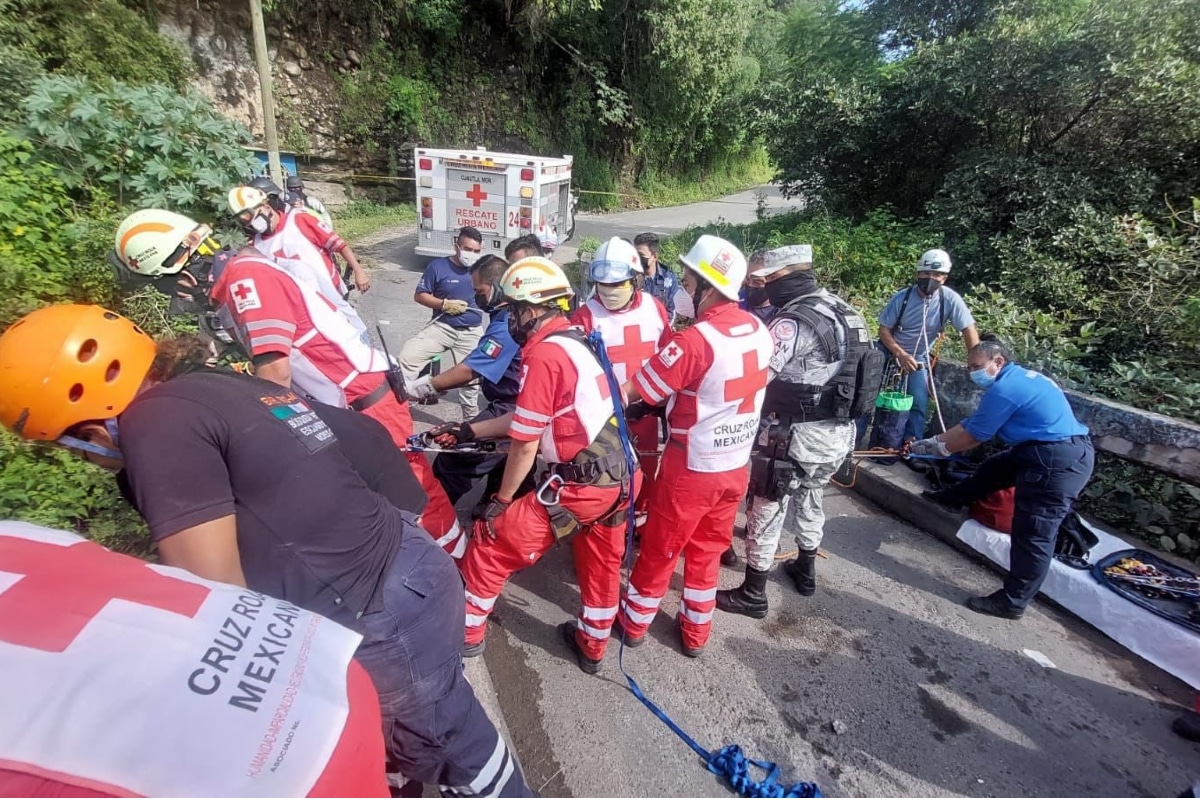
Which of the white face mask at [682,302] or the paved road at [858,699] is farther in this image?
the white face mask at [682,302]

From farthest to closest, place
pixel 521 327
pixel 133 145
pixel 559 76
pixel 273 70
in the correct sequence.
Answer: pixel 559 76, pixel 273 70, pixel 133 145, pixel 521 327

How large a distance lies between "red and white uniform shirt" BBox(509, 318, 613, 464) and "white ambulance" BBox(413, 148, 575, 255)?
791 cm

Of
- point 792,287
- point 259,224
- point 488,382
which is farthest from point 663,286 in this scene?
point 259,224

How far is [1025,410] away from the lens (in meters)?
3.14

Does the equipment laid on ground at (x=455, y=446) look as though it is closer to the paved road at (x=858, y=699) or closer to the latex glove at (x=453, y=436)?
the latex glove at (x=453, y=436)

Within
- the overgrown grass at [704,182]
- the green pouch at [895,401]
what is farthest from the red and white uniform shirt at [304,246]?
the overgrown grass at [704,182]

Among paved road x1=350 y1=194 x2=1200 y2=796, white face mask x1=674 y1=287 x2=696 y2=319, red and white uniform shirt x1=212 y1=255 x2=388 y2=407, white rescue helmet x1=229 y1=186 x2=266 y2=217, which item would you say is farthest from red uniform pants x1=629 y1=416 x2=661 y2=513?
white rescue helmet x1=229 y1=186 x2=266 y2=217

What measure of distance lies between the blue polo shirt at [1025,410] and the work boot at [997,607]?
0.91 m

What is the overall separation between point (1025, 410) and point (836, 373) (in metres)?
1.06

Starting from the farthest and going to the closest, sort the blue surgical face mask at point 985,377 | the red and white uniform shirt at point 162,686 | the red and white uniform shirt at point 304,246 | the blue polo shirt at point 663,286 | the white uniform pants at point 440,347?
1. the blue polo shirt at point 663,286
2. the white uniform pants at point 440,347
3. the red and white uniform shirt at point 304,246
4. the blue surgical face mask at point 985,377
5. the red and white uniform shirt at point 162,686

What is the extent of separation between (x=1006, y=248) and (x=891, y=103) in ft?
13.4

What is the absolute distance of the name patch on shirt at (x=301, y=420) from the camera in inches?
59.4

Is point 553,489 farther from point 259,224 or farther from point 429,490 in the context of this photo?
point 259,224

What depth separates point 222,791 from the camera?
0.79m
